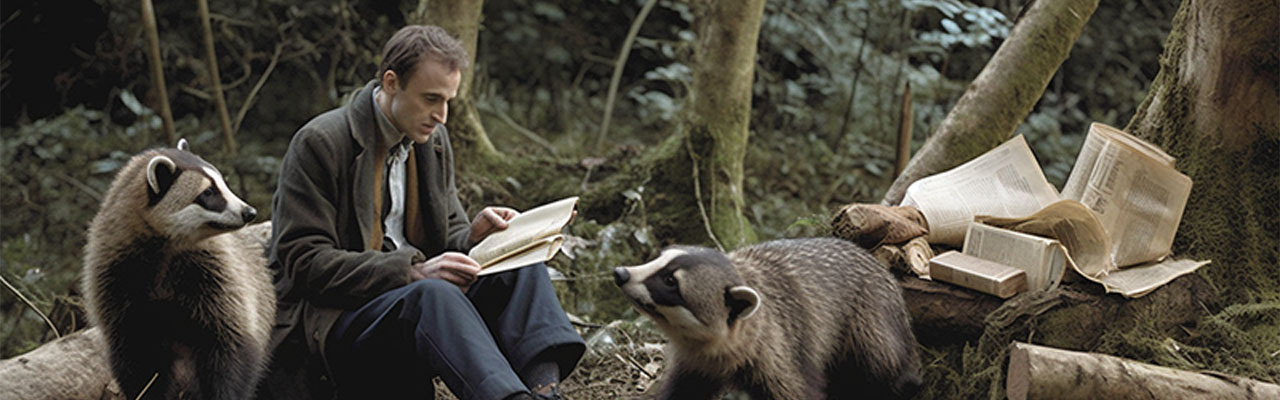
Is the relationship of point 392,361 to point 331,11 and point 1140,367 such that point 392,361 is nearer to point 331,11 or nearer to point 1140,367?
point 1140,367

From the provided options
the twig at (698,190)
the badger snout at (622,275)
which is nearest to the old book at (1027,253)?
the badger snout at (622,275)

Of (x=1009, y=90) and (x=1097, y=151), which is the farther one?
(x=1009, y=90)

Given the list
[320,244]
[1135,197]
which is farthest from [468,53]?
[1135,197]

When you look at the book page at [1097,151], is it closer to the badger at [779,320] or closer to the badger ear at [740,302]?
the badger at [779,320]

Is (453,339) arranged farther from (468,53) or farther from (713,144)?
(713,144)

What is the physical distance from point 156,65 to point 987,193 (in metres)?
5.66

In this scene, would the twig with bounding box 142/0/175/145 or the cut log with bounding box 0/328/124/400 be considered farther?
the twig with bounding box 142/0/175/145

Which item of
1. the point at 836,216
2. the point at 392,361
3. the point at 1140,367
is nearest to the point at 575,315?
the point at 836,216

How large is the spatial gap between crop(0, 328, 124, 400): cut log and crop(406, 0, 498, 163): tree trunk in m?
2.50

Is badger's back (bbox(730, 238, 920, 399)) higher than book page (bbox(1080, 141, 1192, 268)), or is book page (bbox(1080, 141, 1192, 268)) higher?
book page (bbox(1080, 141, 1192, 268))

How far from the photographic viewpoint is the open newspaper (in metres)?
4.27

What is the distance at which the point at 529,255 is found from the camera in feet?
11.7

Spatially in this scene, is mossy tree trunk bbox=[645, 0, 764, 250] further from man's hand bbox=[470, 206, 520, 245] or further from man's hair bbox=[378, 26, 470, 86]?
man's hair bbox=[378, 26, 470, 86]

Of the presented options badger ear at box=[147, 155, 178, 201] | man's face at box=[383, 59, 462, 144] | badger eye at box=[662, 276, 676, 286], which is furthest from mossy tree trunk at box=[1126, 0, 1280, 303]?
badger ear at box=[147, 155, 178, 201]
